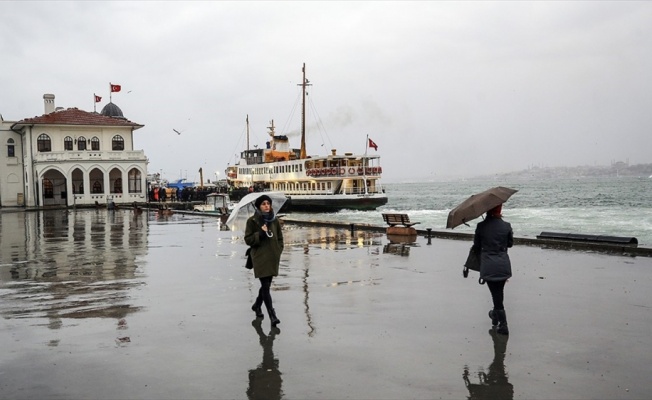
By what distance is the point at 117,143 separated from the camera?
57938 mm

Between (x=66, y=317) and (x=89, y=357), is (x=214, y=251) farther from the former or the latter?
(x=89, y=357)

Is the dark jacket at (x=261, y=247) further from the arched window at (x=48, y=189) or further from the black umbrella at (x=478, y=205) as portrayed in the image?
the arched window at (x=48, y=189)

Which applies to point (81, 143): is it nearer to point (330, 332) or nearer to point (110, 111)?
point (110, 111)

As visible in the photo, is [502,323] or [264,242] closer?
[502,323]

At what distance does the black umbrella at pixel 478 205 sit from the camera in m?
7.18

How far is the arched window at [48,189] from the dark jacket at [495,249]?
5625cm

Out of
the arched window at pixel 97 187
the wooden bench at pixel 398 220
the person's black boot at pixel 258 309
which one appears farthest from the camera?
the arched window at pixel 97 187

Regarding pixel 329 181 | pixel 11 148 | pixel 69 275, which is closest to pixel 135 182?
pixel 11 148

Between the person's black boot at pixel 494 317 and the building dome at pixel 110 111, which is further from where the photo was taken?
the building dome at pixel 110 111

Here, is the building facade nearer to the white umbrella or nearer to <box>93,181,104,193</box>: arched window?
<box>93,181,104,193</box>: arched window

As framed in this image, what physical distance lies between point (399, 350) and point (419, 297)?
10.3 ft

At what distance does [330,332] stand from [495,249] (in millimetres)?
2346

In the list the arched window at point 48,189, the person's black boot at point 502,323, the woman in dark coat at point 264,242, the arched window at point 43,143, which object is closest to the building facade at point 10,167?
the arched window at point 48,189

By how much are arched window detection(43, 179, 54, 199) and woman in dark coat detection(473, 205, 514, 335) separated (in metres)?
56.2
